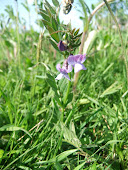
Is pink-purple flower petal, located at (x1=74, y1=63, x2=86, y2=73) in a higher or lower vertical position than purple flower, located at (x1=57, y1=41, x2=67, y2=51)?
lower

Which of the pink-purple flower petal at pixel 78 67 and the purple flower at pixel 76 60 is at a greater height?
the purple flower at pixel 76 60

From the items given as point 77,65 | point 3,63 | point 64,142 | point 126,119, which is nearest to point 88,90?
point 126,119

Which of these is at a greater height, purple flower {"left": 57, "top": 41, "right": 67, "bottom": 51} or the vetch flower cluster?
purple flower {"left": 57, "top": 41, "right": 67, "bottom": 51}

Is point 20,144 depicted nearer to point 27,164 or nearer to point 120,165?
point 27,164

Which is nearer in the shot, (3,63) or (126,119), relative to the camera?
(126,119)

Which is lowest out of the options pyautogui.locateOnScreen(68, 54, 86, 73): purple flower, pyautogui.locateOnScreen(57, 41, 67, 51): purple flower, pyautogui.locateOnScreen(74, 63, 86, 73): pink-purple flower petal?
pyautogui.locateOnScreen(74, 63, 86, 73): pink-purple flower petal

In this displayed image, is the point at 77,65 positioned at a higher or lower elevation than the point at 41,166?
higher

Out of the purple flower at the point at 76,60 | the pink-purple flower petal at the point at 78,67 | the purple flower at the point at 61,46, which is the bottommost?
the pink-purple flower petal at the point at 78,67

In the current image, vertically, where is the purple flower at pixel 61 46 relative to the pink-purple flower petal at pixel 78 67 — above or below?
above

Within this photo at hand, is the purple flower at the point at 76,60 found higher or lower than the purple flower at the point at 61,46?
lower

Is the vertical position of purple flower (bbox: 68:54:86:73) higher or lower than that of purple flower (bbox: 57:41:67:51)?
lower

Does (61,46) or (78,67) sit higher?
(61,46)
